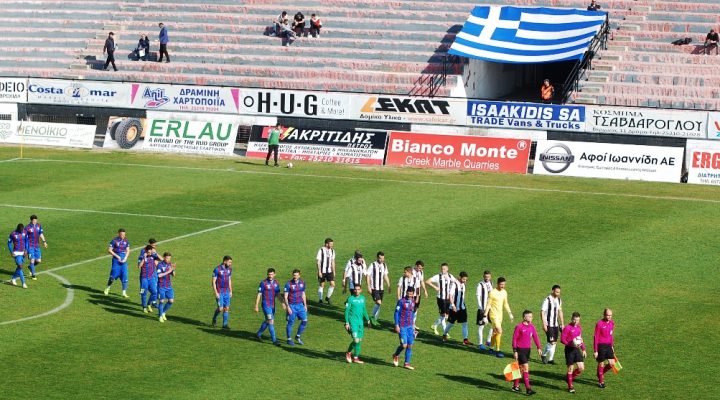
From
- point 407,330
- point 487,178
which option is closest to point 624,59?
point 487,178

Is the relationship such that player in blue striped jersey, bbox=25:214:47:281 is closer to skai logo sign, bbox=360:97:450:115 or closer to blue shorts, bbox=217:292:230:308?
blue shorts, bbox=217:292:230:308

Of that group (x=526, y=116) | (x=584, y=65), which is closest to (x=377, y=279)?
(x=526, y=116)

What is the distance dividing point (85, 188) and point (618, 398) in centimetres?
2806

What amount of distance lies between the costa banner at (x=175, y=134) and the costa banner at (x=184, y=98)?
394 millimetres

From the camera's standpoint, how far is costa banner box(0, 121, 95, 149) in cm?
5828

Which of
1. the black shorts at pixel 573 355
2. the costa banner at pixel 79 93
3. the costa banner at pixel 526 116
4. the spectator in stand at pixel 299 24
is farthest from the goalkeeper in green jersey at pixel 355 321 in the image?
the spectator in stand at pixel 299 24

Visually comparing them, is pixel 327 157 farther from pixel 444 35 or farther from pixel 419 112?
pixel 444 35

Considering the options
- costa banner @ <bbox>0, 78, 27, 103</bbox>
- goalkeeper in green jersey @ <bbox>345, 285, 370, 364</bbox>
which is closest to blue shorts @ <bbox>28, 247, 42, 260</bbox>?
goalkeeper in green jersey @ <bbox>345, 285, 370, 364</bbox>

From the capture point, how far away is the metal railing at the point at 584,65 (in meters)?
56.5

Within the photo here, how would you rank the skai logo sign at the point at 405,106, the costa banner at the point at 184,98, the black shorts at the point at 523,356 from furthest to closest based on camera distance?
the costa banner at the point at 184,98 < the skai logo sign at the point at 405,106 < the black shorts at the point at 523,356

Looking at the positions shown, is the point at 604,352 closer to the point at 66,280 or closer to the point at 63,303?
the point at 63,303

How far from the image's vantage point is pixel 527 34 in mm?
58906

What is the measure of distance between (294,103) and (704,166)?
61.6 feet

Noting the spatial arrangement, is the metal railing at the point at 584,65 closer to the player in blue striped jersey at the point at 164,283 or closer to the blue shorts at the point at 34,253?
the blue shorts at the point at 34,253
